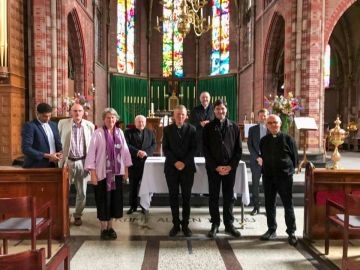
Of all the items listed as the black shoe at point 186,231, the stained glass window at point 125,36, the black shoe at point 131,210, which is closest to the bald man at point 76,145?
the black shoe at point 131,210

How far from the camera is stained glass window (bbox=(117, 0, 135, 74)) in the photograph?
61.3 ft

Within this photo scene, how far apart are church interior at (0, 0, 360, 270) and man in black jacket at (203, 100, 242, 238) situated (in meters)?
0.33

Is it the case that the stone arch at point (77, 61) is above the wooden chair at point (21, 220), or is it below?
above

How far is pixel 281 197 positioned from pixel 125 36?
1656cm

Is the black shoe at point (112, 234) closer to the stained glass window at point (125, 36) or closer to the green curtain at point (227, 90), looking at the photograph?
the green curtain at point (227, 90)

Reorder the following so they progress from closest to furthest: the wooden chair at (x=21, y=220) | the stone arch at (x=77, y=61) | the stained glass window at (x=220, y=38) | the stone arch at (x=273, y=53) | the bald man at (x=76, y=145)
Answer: the wooden chair at (x=21, y=220), the bald man at (x=76, y=145), the stone arch at (x=273, y=53), the stone arch at (x=77, y=61), the stained glass window at (x=220, y=38)

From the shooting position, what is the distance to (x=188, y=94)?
2016 cm

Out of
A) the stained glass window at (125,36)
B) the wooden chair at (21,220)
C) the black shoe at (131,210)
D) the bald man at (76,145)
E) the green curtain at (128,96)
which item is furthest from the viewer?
the stained glass window at (125,36)

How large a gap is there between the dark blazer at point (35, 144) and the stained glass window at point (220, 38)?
49.6 ft

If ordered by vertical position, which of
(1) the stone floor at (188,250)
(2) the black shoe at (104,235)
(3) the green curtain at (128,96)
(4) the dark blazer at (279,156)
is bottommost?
(1) the stone floor at (188,250)

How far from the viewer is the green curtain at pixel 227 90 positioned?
59.3 ft

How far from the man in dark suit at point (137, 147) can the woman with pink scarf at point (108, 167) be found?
973 millimetres

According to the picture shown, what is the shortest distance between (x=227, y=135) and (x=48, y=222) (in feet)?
7.49

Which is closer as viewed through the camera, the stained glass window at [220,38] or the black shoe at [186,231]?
the black shoe at [186,231]
